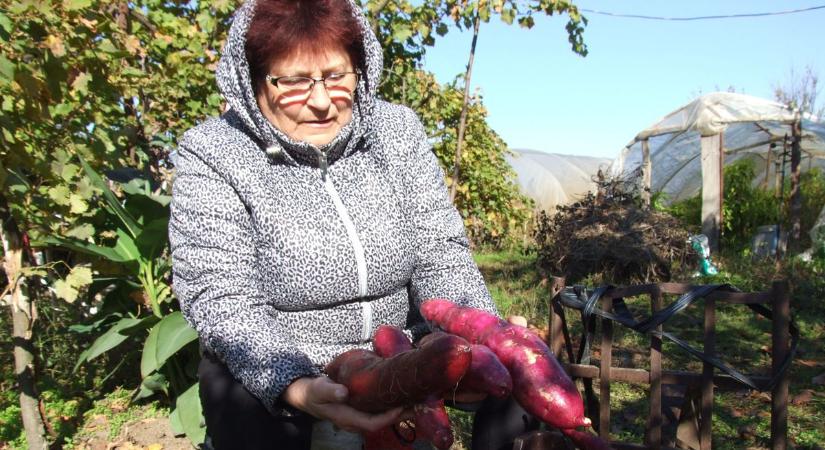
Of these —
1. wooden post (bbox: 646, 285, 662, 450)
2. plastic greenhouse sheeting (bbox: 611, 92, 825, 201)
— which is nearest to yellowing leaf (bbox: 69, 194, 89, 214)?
wooden post (bbox: 646, 285, 662, 450)

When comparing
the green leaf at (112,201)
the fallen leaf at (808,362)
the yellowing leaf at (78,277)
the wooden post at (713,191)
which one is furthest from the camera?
the wooden post at (713,191)

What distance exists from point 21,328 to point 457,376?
2.03 metres

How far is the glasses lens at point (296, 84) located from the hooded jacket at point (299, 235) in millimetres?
96

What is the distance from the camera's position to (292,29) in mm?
1748

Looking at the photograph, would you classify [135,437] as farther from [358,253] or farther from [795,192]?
[795,192]

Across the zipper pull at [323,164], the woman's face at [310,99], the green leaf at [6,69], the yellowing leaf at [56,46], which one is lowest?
the zipper pull at [323,164]

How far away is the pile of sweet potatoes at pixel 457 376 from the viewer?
1.25 m

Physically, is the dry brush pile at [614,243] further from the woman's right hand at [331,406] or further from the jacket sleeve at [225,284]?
the woman's right hand at [331,406]

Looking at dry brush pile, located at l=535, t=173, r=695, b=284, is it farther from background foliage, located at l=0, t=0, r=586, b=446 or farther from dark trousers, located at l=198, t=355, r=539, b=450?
dark trousers, located at l=198, t=355, r=539, b=450

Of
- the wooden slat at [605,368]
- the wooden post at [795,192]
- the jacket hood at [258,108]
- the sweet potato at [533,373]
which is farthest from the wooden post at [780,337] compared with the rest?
the wooden post at [795,192]

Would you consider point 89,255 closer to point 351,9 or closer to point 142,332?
point 142,332

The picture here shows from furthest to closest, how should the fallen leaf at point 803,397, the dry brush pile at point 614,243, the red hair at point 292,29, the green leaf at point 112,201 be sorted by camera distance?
the dry brush pile at point 614,243, the fallen leaf at point 803,397, the green leaf at point 112,201, the red hair at point 292,29

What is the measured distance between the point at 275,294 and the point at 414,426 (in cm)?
53

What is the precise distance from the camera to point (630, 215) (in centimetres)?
731
